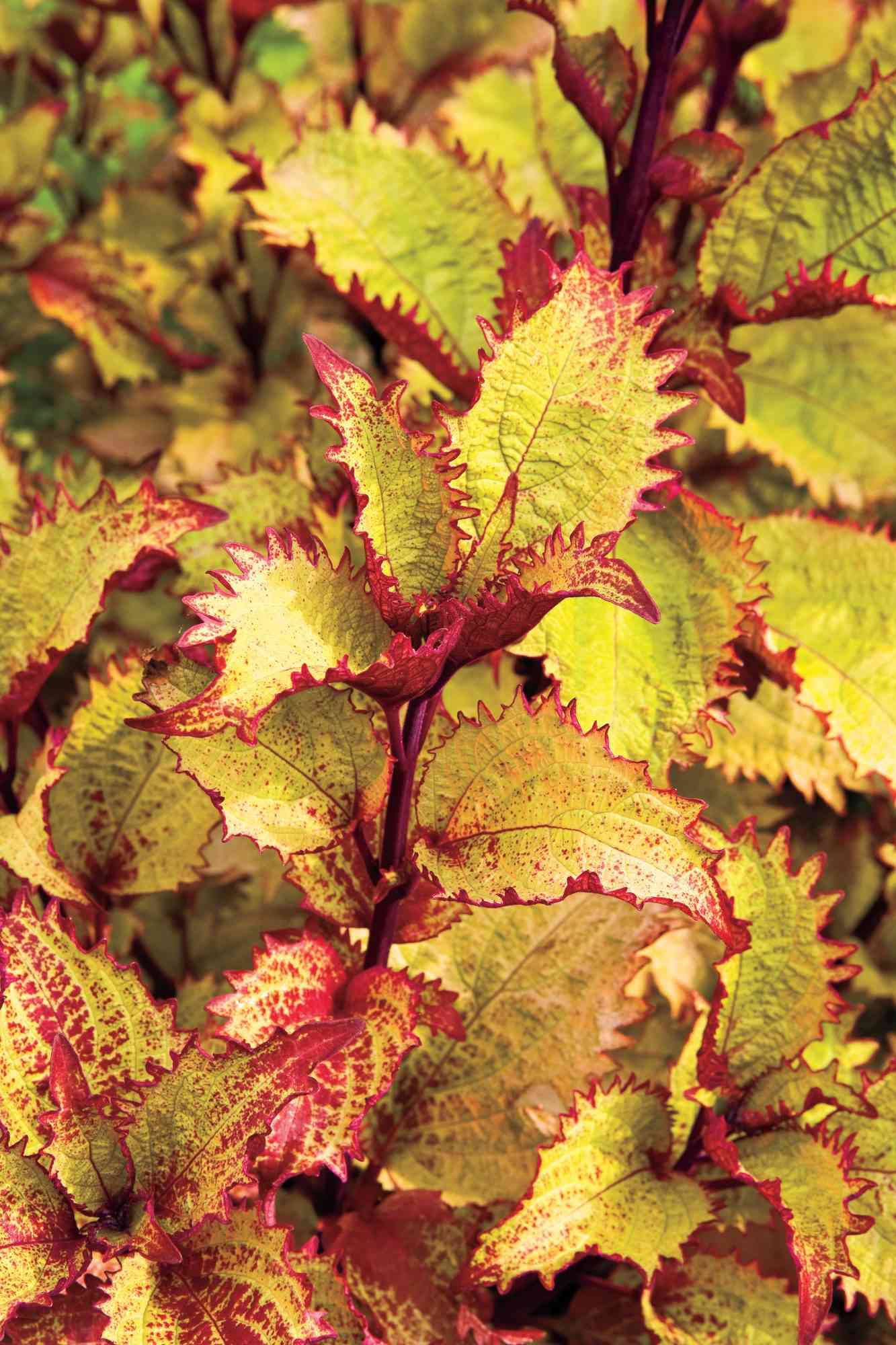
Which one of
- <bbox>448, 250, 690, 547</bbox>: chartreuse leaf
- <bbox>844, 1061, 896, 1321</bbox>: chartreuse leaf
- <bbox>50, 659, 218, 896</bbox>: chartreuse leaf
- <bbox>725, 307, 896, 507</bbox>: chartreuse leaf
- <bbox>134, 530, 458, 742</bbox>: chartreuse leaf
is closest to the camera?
<bbox>134, 530, 458, 742</bbox>: chartreuse leaf

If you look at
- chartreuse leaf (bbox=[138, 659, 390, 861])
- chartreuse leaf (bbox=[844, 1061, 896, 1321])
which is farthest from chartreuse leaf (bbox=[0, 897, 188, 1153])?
chartreuse leaf (bbox=[844, 1061, 896, 1321])

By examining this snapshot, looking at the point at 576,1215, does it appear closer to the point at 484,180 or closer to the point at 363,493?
the point at 363,493

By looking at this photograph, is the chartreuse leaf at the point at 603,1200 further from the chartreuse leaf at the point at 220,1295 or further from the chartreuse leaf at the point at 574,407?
the chartreuse leaf at the point at 574,407

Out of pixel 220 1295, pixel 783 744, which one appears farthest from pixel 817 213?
pixel 220 1295

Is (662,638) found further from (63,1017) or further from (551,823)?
(63,1017)

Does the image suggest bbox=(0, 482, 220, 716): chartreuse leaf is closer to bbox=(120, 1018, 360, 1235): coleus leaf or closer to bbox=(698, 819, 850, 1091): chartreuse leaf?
bbox=(120, 1018, 360, 1235): coleus leaf

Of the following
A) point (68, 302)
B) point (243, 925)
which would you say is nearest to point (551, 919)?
point (243, 925)
